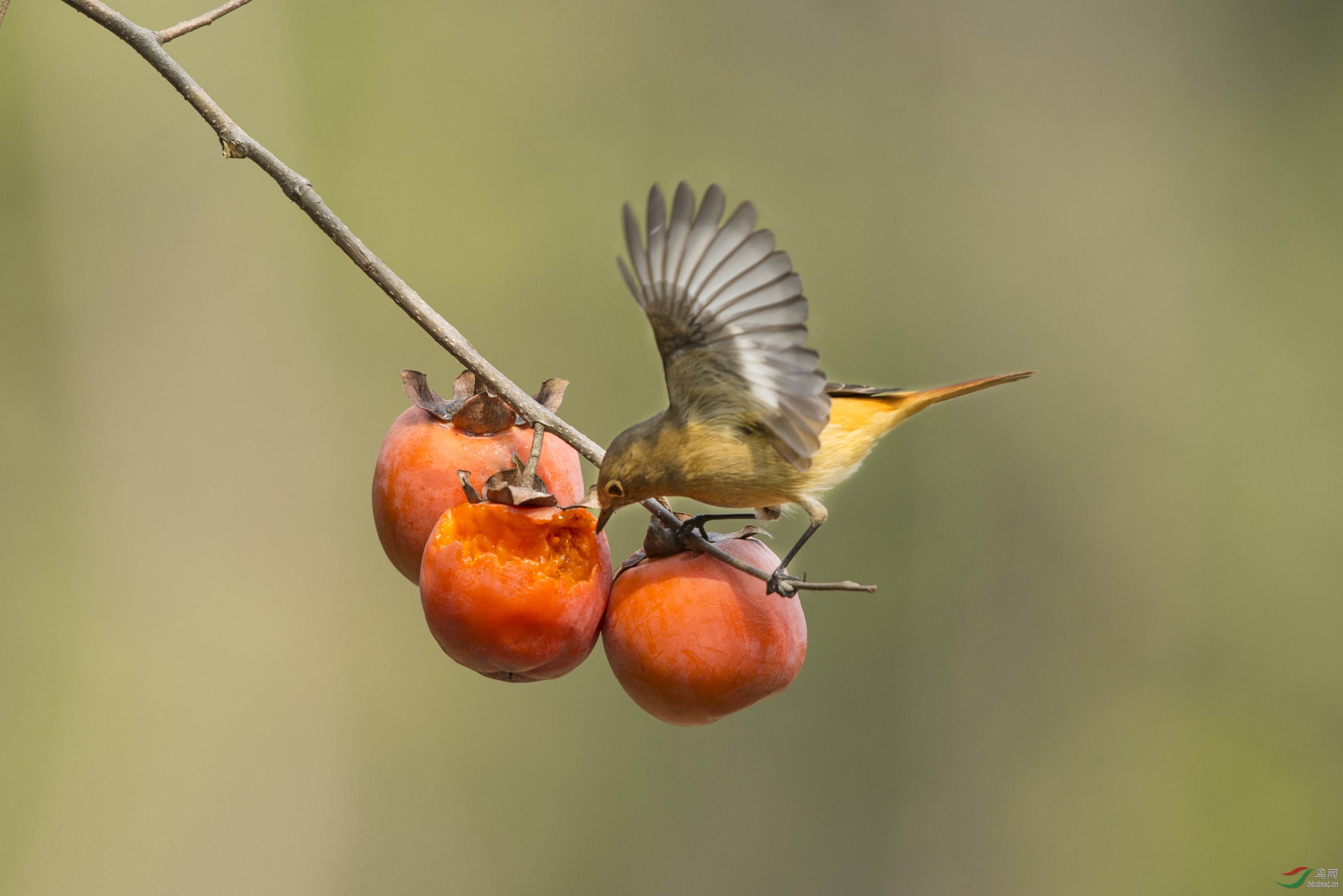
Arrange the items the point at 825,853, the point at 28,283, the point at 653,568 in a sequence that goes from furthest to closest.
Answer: the point at 825,853 → the point at 28,283 → the point at 653,568

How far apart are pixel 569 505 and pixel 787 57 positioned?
270cm

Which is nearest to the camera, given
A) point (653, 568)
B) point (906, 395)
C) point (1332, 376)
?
point (653, 568)

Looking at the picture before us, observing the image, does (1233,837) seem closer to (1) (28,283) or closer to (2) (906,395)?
(2) (906,395)

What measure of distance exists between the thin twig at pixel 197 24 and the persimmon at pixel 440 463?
44 cm

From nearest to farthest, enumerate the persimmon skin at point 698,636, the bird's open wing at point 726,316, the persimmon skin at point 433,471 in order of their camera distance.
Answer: the bird's open wing at point 726,316
the persimmon skin at point 698,636
the persimmon skin at point 433,471

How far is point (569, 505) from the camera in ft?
3.44

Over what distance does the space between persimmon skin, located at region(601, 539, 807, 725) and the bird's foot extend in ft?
0.08

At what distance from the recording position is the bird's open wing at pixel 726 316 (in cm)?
85

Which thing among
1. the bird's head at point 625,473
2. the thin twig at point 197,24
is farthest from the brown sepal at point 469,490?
the thin twig at point 197,24

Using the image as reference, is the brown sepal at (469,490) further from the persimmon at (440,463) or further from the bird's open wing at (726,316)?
the bird's open wing at (726,316)

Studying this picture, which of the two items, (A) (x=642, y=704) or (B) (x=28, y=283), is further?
(B) (x=28, y=283)

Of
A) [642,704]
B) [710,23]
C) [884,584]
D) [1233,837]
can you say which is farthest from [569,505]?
[1233,837]

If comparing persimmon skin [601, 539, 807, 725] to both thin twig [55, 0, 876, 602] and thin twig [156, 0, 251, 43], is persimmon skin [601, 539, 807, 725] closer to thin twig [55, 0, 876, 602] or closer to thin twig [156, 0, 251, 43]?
thin twig [55, 0, 876, 602]

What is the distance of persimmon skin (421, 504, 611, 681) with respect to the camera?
92 centimetres
